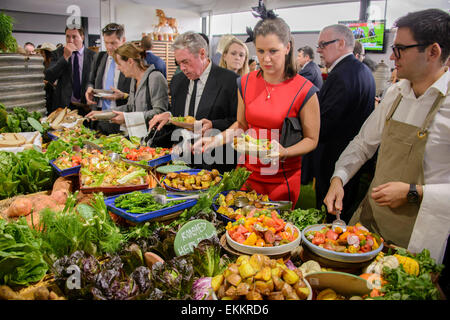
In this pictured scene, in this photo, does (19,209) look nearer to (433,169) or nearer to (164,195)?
(164,195)

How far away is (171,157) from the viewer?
2910 mm

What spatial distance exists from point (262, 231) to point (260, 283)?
318 mm

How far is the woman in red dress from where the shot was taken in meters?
2.28

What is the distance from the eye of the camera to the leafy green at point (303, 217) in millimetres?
1725

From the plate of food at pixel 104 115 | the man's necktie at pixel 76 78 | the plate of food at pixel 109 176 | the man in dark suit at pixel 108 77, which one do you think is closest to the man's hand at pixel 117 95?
the man in dark suit at pixel 108 77

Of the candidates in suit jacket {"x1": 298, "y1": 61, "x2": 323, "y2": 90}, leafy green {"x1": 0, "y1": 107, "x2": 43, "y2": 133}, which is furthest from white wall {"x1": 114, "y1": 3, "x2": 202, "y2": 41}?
leafy green {"x1": 0, "y1": 107, "x2": 43, "y2": 133}

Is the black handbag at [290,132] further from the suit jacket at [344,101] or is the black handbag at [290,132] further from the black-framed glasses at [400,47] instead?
the suit jacket at [344,101]

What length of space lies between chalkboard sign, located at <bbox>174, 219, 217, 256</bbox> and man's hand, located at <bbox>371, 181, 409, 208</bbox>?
2.72 feet

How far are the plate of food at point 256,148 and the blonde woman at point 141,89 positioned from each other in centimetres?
179

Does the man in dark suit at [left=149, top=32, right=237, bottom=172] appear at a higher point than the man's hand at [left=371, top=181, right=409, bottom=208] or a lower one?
higher

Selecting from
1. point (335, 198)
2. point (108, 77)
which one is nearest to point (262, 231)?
point (335, 198)

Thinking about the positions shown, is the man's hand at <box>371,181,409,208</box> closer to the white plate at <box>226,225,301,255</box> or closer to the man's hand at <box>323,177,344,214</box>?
the man's hand at <box>323,177,344,214</box>

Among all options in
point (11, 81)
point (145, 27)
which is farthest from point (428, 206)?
point (145, 27)
